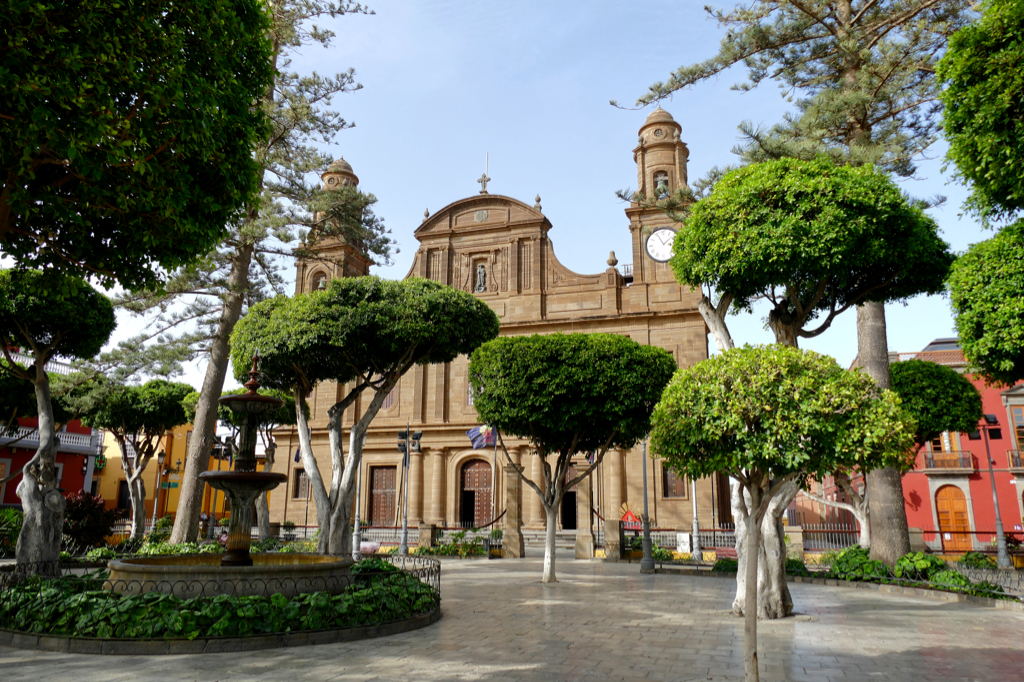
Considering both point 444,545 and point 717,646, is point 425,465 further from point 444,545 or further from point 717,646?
point 717,646

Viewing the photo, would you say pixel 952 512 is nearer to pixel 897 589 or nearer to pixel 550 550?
pixel 897 589

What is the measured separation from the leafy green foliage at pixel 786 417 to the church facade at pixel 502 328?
22.7m

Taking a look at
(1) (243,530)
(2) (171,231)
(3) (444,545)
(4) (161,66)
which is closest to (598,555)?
(3) (444,545)

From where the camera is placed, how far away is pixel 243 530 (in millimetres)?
10273

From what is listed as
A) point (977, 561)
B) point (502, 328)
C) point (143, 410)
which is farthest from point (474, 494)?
point (977, 561)

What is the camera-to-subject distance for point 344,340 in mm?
16312

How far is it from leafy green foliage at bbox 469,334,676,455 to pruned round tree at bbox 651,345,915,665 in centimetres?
863

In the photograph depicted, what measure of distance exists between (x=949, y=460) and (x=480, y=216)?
2454 centimetres

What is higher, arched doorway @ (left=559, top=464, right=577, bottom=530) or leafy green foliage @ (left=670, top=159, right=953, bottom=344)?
leafy green foliage @ (left=670, top=159, right=953, bottom=344)

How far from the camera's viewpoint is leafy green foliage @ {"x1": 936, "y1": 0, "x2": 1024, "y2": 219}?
30.0 feet

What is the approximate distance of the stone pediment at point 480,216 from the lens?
33.3 meters

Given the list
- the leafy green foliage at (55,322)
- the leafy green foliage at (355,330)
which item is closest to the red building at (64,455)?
the leafy green foliage at (55,322)

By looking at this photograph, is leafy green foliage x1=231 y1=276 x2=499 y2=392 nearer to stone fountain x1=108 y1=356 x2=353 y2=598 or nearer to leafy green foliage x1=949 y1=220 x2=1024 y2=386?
stone fountain x1=108 y1=356 x2=353 y2=598

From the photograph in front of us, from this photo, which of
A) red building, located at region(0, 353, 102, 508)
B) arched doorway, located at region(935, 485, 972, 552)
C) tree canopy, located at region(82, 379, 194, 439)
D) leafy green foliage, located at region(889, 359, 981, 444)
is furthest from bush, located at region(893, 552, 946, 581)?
red building, located at region(0, 353, 102, 508)
